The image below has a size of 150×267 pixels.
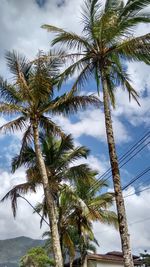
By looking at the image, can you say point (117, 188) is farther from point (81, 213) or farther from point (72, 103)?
point (81, 213)

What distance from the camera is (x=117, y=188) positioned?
16641 mm

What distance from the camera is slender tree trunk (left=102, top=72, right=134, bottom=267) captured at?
15545mm

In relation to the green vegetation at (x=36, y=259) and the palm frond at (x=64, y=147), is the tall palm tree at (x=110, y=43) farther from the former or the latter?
the green vegetation at (x=36, y=259)

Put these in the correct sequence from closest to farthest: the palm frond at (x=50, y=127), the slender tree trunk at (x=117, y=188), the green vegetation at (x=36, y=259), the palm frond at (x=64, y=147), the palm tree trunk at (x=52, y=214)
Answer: the slender tree trunk at (x=117, y=188), the palm tree trunk at (x=52, y=214), the palm frond at (x=50, y=127), the palm frond at (x=64, y=147), the green vegetation at (x=36, y=259)

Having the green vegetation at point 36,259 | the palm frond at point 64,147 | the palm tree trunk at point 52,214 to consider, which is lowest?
the green vegetation at point 36,259

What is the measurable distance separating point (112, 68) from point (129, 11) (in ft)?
8.46

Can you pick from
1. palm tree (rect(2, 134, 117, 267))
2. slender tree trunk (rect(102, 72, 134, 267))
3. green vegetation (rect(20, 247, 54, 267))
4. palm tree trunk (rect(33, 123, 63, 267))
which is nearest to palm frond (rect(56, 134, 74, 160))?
palm tree (rect(2, 134, 117, 267))

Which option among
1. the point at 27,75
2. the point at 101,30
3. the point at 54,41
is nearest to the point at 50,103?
the point at 27,75

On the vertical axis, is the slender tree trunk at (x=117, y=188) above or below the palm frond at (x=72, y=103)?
below

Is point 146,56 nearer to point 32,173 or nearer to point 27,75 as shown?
point 27,75

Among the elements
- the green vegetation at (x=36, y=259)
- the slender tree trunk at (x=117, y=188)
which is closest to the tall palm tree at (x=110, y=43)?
the slender tree trunk at (x=117, y=188)

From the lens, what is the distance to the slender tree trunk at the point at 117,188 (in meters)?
15.5

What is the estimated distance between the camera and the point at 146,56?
19.1 metres

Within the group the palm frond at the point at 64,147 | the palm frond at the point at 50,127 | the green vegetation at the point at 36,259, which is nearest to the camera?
the palm frond at the point at 50,127
